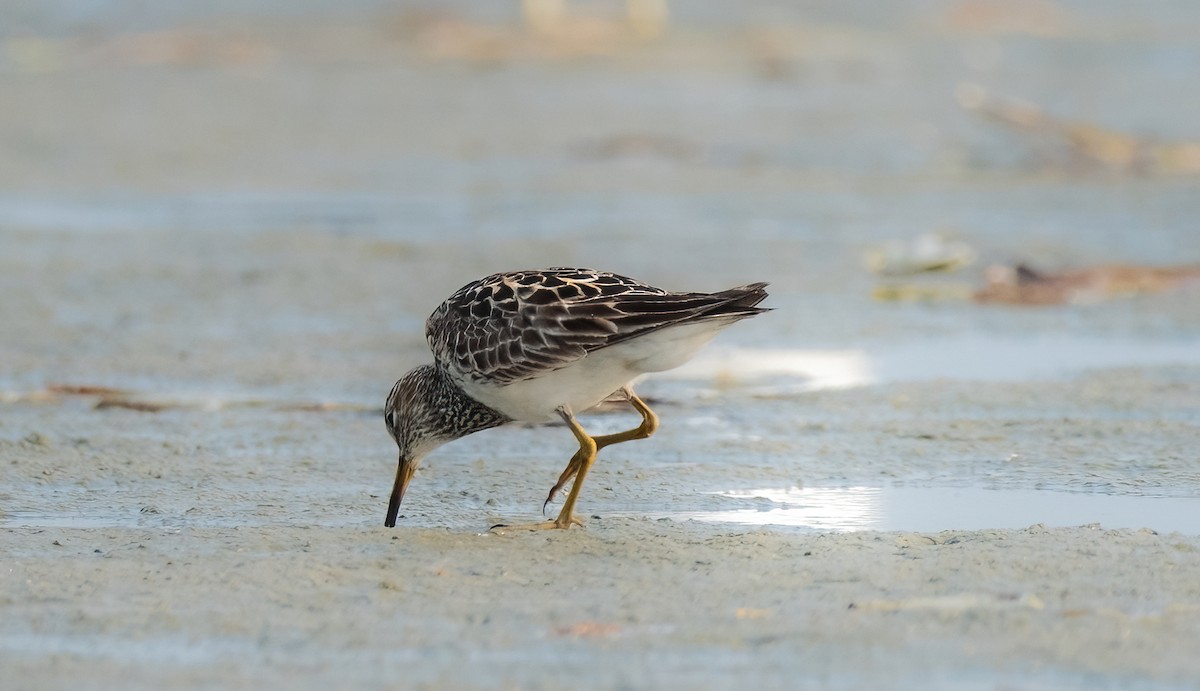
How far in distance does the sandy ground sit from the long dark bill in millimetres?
79

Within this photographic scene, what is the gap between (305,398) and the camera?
25.9 feet

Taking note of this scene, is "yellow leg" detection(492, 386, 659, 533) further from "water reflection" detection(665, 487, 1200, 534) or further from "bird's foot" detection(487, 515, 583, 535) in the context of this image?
"water reflection" detection(665, 487, 1200, 534)

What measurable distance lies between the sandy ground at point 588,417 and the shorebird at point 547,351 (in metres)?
0.28

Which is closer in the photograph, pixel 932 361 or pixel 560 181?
pixel 932 361

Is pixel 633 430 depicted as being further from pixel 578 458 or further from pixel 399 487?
pixel 399 487

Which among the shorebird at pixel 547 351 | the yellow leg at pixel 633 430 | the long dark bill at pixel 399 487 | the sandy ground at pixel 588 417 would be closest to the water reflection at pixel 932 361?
the sandy ground at pixel 588 417

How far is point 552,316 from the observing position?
5711mm

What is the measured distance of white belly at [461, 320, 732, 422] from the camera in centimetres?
561

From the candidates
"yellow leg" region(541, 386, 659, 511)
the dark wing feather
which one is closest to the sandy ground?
"yellow leg" region(541, 386, 659, 511)

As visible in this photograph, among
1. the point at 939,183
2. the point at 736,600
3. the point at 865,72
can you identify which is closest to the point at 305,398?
the point at 736,600

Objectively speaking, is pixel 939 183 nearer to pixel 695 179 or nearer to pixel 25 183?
pixel 695 179

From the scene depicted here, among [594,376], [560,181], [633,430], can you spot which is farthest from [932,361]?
[560,181]

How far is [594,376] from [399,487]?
0.80m

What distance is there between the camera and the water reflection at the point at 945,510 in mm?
5676
